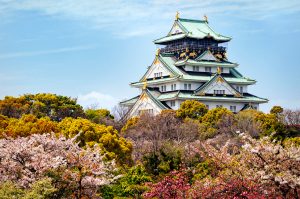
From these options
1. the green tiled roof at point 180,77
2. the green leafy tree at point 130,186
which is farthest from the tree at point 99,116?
the green leafy tree at point 130,186

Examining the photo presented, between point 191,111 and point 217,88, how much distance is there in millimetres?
12628

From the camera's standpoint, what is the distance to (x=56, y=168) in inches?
957

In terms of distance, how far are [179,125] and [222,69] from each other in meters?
23.4

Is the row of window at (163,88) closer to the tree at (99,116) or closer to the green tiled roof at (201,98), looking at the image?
the green tiled roof at (201,98)

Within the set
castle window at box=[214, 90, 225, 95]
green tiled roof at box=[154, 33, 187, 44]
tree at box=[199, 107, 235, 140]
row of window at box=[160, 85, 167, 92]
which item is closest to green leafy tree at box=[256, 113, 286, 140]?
tree at box=[199, 107, 235, 140]

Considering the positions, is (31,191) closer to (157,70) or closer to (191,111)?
(191,111)

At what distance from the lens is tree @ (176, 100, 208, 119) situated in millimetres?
66062

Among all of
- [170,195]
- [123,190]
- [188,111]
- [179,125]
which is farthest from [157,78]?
[170,195]

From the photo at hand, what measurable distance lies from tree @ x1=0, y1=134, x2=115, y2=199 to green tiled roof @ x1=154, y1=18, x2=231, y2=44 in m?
57.3

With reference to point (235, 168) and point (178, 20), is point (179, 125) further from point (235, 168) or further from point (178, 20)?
point (235, 168)

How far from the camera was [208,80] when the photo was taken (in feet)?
259

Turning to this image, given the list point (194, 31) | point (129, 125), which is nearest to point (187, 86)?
point (194, 31)

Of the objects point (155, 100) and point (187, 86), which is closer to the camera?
point (155, 100)

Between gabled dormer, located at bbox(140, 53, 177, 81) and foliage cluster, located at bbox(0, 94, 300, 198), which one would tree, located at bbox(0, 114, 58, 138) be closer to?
foliage cluster, located at bbox(0, 94, 300, 198)
